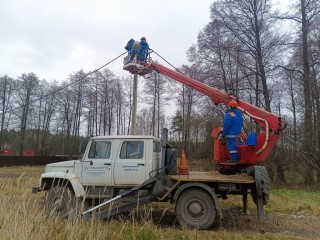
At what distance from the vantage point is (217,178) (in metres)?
8.60

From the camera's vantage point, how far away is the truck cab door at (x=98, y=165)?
910 cm

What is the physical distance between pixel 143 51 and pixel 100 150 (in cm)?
390

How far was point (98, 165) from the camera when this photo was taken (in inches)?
362

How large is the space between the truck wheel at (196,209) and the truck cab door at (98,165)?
1.94 metres

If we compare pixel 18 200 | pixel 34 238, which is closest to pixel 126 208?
pixel 18 200

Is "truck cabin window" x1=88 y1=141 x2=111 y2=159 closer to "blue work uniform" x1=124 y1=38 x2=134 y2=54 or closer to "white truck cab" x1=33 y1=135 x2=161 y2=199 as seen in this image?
"white truck cab" x1=33 y1=135 x2=161 y2=199

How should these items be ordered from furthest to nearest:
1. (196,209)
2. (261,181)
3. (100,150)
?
(100,150), (196,209), (261,181)

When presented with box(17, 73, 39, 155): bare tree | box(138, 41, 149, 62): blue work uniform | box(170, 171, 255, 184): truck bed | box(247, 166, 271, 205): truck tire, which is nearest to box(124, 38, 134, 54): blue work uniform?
box(138, 41, 149, 62): blue work uniform

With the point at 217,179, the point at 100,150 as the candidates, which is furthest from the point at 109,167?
the point at 217,179

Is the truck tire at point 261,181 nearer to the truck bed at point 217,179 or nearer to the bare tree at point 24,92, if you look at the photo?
the truck bed at point 217,179

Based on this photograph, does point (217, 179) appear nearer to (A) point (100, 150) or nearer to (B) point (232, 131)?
(B) point (232, 131)

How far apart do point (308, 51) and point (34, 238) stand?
2142 centimetres

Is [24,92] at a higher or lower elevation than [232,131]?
higher

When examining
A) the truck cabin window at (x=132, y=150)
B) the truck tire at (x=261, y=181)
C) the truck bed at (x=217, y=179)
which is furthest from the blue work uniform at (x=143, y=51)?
the truck tire at (x=261, y=181)
